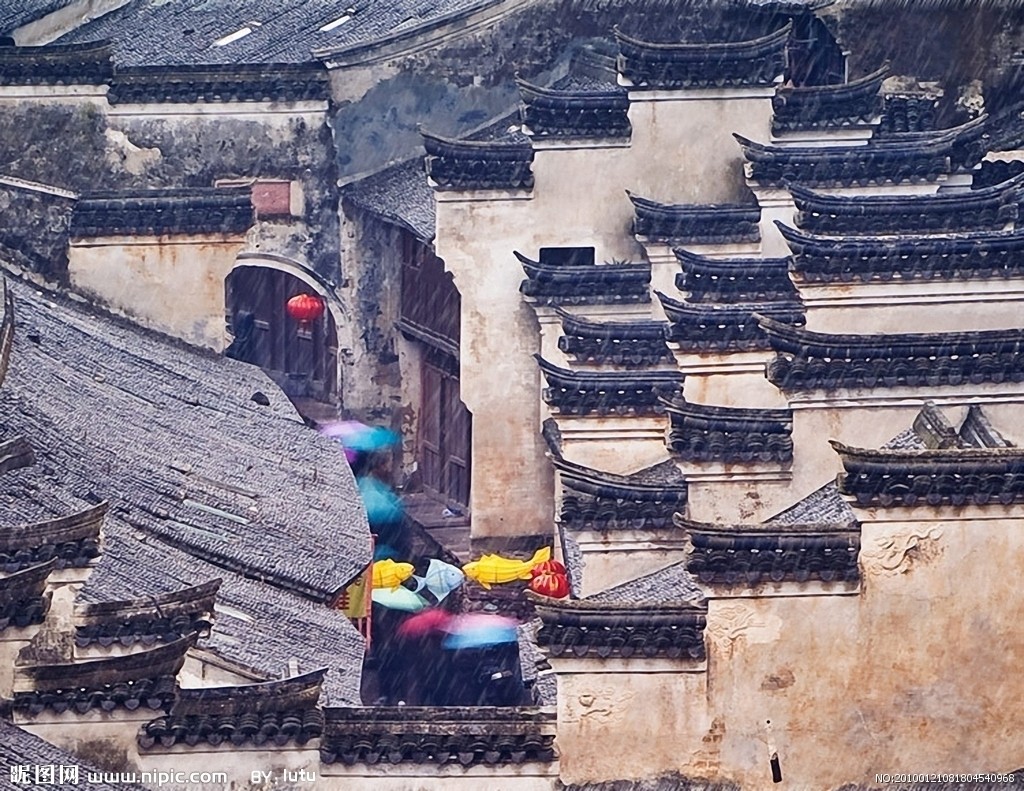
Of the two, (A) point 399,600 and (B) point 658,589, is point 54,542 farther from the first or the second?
(A) point 399,600

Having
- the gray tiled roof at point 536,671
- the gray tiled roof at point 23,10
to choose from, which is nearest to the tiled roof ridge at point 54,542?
the gray tiled roof at point 536,671

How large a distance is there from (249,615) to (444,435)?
16045mm

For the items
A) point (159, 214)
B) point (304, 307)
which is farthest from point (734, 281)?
point (304, 307)

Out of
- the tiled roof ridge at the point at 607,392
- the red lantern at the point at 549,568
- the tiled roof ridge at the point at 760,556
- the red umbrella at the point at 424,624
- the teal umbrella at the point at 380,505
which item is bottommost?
the tiled roof ridge at the point at 760,556

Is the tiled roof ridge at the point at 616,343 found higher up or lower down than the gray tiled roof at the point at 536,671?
higher up

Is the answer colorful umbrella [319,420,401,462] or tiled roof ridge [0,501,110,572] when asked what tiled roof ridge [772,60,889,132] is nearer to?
colorful umbrella [319,420,401,462]

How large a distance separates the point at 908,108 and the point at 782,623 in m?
18.4

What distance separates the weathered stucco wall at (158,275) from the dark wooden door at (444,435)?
557cm

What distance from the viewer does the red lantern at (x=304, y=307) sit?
44438 mm

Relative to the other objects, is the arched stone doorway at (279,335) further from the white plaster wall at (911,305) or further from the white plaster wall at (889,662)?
the white plaster wall at (889,662)

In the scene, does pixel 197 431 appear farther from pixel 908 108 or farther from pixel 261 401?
pixel 908 108

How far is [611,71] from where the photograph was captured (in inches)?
1711

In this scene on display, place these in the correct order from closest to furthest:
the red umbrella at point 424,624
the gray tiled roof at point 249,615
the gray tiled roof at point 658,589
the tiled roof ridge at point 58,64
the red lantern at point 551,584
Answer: the gray tiled roof at point 249,615, the gray tiled roof at point 658,589, the red lantern at point 551,584, the red umbrella at point 424,624, the tiled roof ridge at point 58,64

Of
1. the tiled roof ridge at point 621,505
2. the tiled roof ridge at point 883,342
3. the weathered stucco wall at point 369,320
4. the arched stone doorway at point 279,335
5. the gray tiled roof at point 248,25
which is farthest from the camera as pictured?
the arched stone doorway at point 279,335
